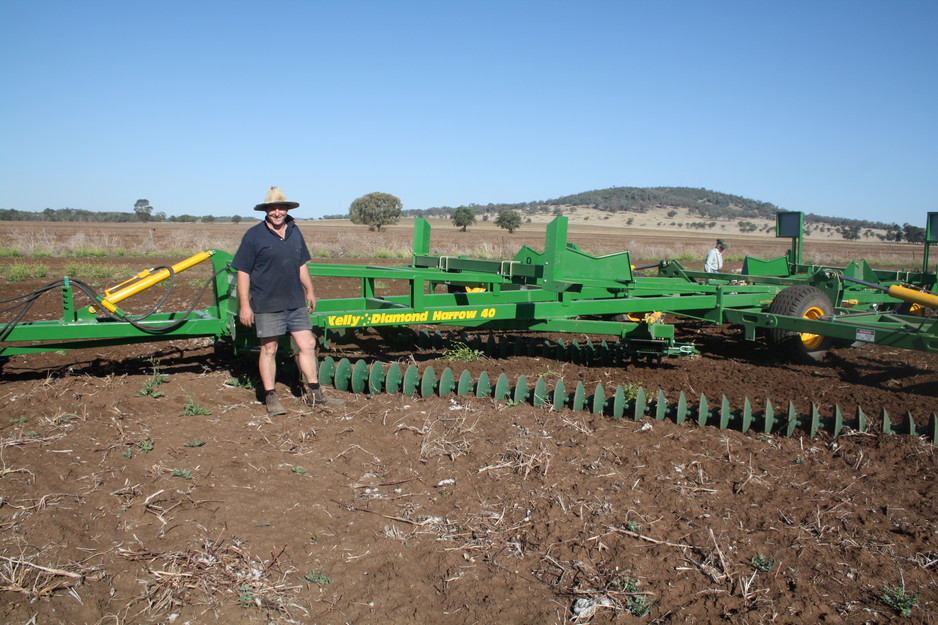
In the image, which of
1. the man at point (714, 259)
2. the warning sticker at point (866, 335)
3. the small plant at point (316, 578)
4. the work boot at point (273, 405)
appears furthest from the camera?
the man at point (714, 259)

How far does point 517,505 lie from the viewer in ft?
13.0

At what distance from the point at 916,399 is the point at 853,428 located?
57.2 inches

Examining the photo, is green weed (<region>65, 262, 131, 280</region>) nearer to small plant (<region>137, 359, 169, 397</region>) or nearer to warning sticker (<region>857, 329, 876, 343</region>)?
small plant (<region>137, 359, 169, 397</region>)

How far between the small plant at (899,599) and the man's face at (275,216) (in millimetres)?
4586

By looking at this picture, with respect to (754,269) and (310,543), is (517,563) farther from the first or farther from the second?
(754,269)

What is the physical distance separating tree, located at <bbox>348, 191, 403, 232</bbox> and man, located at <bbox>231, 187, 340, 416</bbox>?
179 ft

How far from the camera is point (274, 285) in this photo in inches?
204

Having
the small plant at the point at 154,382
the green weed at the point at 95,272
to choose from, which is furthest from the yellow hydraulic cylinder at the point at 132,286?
the green weed at the point at 95,272

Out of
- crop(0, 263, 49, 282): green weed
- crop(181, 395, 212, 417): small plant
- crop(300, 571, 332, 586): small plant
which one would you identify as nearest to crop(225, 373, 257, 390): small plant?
crop(181, 395, 212, 417): small plant

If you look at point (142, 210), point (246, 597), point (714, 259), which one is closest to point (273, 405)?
point (246, 597)

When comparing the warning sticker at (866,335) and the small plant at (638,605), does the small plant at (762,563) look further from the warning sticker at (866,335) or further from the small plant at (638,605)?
the warning sticker at (866,335)

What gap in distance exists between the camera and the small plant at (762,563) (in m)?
3.30

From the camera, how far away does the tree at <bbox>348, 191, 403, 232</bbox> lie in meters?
60.5

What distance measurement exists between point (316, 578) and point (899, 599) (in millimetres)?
2791
